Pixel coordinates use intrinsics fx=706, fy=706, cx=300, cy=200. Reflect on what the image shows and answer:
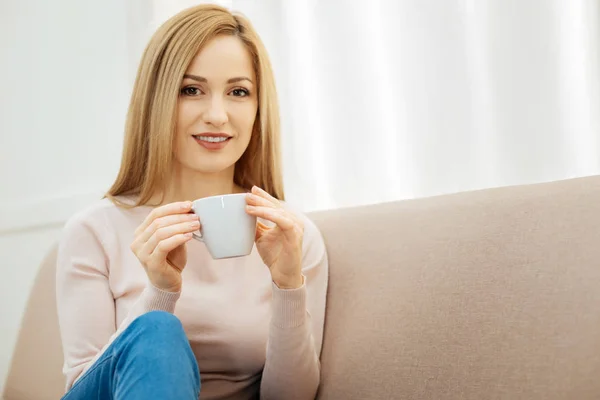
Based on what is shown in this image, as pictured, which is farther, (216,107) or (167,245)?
(216,107)

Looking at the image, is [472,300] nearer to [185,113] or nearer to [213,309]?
[213,309]

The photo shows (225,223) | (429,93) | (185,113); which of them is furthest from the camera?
(429,93)

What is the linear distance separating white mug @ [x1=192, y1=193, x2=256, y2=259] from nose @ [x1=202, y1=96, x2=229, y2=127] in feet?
1.06

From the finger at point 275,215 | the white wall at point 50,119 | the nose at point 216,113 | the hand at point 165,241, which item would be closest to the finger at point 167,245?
the hand at point 165,241

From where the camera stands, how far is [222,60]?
1301 millimetres

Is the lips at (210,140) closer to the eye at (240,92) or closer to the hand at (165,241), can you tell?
the eye at (240,92)

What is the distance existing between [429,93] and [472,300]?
750mm

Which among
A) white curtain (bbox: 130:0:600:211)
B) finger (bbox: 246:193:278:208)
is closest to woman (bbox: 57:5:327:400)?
finger (bbox: 246:193:278:208)

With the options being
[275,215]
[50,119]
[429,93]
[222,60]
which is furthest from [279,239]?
[50,119]

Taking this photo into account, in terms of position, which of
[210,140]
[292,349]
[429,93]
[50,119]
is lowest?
[292,349]

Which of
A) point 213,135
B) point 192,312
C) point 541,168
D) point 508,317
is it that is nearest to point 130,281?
point 192,312

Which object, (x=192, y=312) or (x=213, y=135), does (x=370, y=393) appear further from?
(x=213, y=135)

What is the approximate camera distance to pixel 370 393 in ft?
3.75

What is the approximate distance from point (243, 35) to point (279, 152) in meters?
0.26
